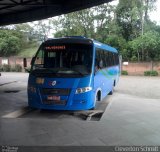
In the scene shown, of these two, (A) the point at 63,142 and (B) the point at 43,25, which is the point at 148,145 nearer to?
(A) the point at 63,142

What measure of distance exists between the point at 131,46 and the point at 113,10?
19.3ft

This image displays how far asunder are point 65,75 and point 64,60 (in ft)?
2.77

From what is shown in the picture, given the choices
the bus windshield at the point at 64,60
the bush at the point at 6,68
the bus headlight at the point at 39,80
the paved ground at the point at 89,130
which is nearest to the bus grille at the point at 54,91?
the bus headlight at the point at 39,80

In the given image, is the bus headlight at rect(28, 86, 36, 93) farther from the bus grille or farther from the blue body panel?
the bus grille

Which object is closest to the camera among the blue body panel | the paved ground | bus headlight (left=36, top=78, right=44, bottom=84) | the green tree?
the paved ground

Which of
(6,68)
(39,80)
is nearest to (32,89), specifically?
(39,80)

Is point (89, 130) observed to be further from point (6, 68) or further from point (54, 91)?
point (6, 68)

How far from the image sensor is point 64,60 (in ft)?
33.9

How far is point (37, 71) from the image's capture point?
399 inches

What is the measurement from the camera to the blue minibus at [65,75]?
9656 millimetres

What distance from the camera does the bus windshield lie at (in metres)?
9.89

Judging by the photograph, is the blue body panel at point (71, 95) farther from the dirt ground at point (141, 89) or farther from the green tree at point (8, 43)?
the green tree at point (8, 43)

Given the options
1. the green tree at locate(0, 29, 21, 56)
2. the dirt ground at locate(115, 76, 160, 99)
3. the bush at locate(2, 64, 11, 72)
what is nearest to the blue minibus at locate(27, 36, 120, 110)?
the dirt ground at locate(115, 76, 160, 99)

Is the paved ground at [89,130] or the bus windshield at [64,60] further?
the bus windshield at [64,60]
